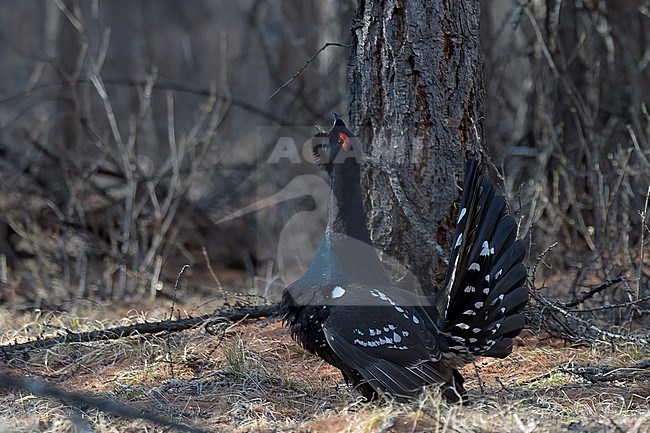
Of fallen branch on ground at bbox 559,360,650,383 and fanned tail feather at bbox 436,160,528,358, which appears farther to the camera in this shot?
fallen branch on ground at bbox 559,360,650,383

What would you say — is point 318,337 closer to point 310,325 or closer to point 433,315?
point 310,325

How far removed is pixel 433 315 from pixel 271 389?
107 cm

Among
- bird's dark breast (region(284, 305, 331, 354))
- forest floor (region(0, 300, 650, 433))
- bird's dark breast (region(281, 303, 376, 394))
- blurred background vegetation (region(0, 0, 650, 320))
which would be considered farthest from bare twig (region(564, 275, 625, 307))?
bird's dark breast (region(284, 305, 331, 354))

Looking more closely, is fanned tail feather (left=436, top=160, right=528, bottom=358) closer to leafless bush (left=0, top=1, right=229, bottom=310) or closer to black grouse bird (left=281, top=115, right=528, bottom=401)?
black grouse bird (left=281, top=115, right=528, bottom=401)

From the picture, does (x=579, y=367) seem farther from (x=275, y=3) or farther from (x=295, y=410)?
(x=275, y=3)

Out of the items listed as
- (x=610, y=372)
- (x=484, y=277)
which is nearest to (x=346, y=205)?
(x=484, y=277)

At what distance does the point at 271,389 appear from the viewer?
4832 millimetres

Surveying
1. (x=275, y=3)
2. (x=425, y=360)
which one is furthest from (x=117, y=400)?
(x=275, y=3)

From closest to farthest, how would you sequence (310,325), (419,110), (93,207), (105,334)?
(310,325), (419,110), (105,334), (93,207)

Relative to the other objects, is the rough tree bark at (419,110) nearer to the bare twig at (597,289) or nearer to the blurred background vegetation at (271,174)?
the bare twig at (597,289)

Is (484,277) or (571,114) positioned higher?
(571,114)

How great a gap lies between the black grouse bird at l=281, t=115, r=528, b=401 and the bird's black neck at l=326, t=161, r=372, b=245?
274mm

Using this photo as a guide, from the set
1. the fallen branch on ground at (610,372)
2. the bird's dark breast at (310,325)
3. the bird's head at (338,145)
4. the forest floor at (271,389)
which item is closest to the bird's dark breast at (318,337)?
the bird's dark breast at (310,325)

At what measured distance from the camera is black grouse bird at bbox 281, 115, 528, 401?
4.31 meters
